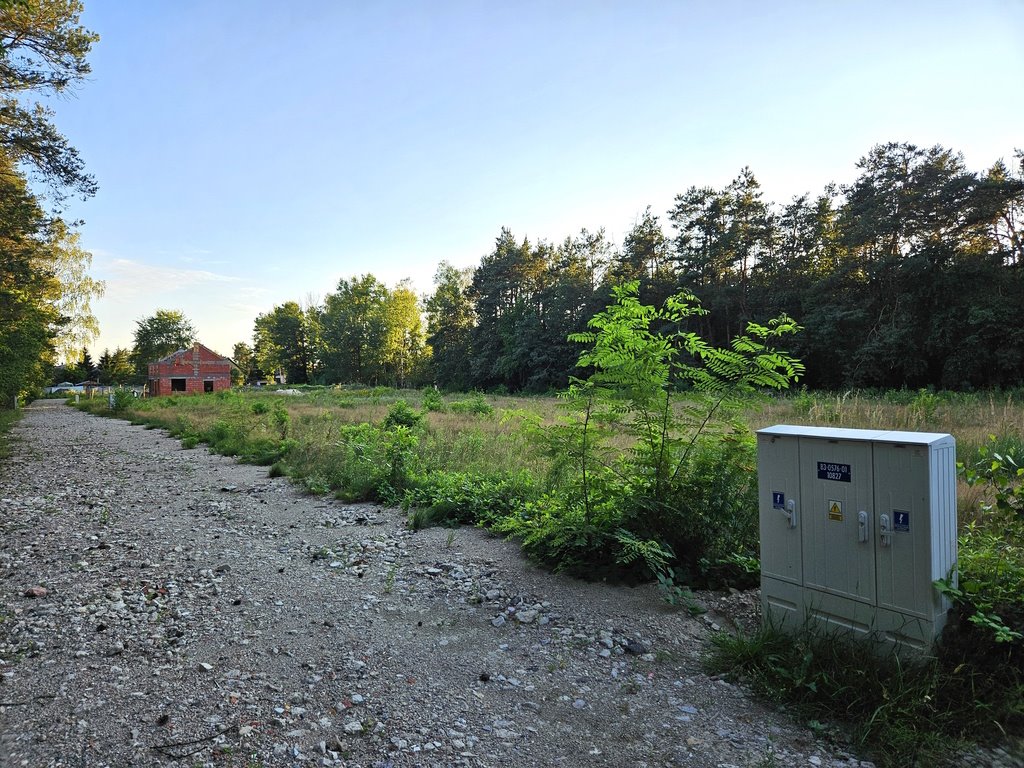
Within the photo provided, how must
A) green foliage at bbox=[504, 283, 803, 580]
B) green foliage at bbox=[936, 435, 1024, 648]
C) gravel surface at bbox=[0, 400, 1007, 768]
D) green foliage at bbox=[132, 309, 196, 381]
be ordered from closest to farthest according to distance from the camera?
gravel surface at bbox=[0, 400, 1007, 768] < green foliage at bbox=[936, 435, 1024, 648] < green foliage at bbox=[504, 283, 803, 580] < green foliage at bbox=[132, 309, 196, 381]

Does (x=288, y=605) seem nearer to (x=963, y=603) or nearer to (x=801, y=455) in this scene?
(x=801, y=455)

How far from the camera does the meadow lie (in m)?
3.01

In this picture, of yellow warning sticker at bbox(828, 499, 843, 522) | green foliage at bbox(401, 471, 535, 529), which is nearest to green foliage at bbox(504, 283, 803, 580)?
yellow warning sticker at bbox(828, 499, 843, 522)

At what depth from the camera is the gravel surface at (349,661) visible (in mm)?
2980

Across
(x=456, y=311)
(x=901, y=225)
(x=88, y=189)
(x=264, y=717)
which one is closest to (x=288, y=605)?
(x=264, y=717)

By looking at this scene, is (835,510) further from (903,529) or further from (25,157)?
(25,157)

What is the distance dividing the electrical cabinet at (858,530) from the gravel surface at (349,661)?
80cm

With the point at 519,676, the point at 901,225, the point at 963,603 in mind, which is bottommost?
the point at 519,676

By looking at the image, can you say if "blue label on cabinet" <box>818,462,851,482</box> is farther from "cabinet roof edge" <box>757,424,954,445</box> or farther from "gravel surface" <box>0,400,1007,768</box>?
"gravel surface" <box>0,400,1007,768</box>

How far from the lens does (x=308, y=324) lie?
94.1 metres

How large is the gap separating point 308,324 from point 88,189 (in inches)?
3302

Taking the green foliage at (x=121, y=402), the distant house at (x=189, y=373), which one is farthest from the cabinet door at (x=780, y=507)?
the distant house at (x=189, y=373)

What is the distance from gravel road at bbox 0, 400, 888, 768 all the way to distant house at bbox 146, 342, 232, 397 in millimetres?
64398

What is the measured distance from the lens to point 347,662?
13.0 feet
